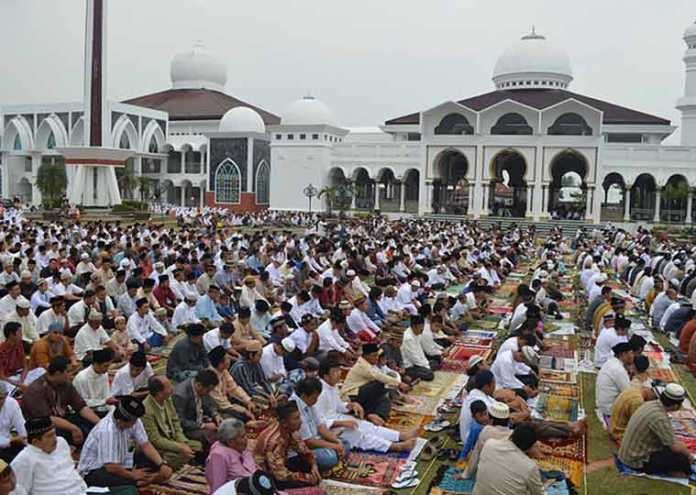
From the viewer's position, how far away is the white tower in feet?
128

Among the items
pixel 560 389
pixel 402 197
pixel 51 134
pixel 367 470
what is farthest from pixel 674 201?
pixel 51 134

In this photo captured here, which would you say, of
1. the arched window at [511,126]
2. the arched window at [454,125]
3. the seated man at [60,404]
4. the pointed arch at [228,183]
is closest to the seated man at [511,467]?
the seated man at [60,404]

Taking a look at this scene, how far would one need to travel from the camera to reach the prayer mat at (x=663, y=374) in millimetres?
8641

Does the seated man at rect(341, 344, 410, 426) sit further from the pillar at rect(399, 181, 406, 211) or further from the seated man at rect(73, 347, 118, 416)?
the pillar at rect(399, 181, 406, 211)

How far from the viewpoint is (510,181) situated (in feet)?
143

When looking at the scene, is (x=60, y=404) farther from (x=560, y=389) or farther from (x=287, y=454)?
(x=560, y=389)

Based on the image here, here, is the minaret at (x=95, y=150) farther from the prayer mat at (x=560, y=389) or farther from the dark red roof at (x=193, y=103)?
the prayer mat at (x=560, y=389)

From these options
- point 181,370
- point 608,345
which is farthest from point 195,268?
point 608,345

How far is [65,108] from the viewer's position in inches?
1868

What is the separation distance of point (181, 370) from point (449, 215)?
3075 centimetres

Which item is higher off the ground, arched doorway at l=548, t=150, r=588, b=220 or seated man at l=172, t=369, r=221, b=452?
arched doorway at l=548, t=150, r=588, b=220

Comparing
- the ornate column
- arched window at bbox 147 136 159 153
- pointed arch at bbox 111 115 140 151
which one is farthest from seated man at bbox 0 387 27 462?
arched window at bbox 147 136 159 153

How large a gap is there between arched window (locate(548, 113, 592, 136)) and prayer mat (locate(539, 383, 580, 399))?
103 ft

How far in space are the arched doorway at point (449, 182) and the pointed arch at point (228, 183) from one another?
1232 cm
